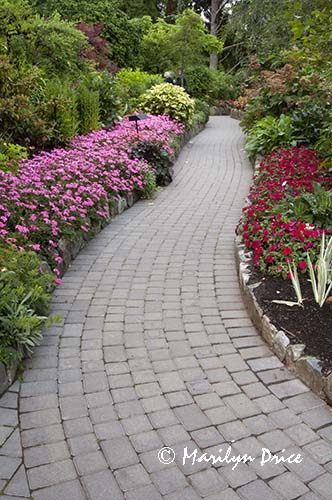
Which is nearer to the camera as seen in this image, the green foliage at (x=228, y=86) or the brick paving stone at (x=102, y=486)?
the brick paving stone at (x=102, y=486)

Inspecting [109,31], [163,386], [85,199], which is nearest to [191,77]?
[109,31]

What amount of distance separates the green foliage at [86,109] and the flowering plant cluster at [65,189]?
0.22 meters

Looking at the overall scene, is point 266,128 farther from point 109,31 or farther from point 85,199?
point 109,31

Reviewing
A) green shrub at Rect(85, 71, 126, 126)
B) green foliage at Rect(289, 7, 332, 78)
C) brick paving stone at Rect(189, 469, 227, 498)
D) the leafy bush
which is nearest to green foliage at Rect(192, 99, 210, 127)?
green shrub at Rect(85, 71, 126, 126)

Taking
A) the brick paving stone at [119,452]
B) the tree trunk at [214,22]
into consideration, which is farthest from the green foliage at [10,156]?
the tree trunk at [214,22]

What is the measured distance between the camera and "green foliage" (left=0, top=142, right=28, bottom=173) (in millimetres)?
5082

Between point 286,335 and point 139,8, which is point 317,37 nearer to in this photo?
point 286,335

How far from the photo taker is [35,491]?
202cm

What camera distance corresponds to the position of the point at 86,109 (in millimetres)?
7953

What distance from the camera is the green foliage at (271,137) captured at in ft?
26.5

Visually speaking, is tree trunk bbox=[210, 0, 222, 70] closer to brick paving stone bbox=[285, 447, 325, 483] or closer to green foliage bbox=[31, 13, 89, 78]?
green foliage bbox=[31, 13, 89, 78]

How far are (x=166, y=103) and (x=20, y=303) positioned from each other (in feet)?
31.3

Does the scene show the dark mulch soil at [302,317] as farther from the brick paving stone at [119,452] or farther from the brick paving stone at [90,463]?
the brick paving stone at [90,463]

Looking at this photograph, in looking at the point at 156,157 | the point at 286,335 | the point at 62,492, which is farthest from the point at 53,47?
the point at 62,492
